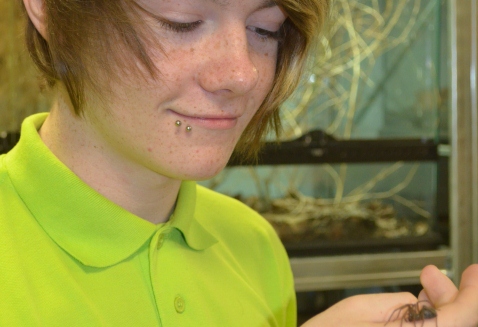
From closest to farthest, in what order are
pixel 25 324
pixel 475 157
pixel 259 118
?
pixel 25 324, pixel 259 118, pixel 475 157

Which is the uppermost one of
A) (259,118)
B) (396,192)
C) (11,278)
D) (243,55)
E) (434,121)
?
(243,55)

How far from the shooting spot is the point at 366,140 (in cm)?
207

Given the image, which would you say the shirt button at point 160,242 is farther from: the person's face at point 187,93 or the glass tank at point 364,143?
the glass tank at point 364,143

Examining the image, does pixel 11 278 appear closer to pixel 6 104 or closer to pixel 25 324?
pixel 25 324

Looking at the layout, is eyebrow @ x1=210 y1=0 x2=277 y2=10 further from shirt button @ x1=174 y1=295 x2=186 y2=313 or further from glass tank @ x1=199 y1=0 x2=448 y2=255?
glass tank @ x1=199 y1=0 x2=448 y2=255

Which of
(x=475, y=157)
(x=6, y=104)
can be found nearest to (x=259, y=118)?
(x=6, y=104)

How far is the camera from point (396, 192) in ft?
7.10

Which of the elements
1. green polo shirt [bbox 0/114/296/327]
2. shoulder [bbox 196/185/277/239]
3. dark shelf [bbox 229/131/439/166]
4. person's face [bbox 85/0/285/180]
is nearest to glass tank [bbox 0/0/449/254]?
dark shelf [bbox 229/131/439/166]

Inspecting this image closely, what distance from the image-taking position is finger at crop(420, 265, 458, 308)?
2.22ft

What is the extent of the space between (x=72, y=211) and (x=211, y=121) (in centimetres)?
20

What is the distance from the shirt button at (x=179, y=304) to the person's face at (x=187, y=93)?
0.16 m

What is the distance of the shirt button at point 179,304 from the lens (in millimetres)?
788

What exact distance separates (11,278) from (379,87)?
1631 millimetres

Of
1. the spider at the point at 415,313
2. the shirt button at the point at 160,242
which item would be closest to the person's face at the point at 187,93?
the shirt button at the point at 160,242
